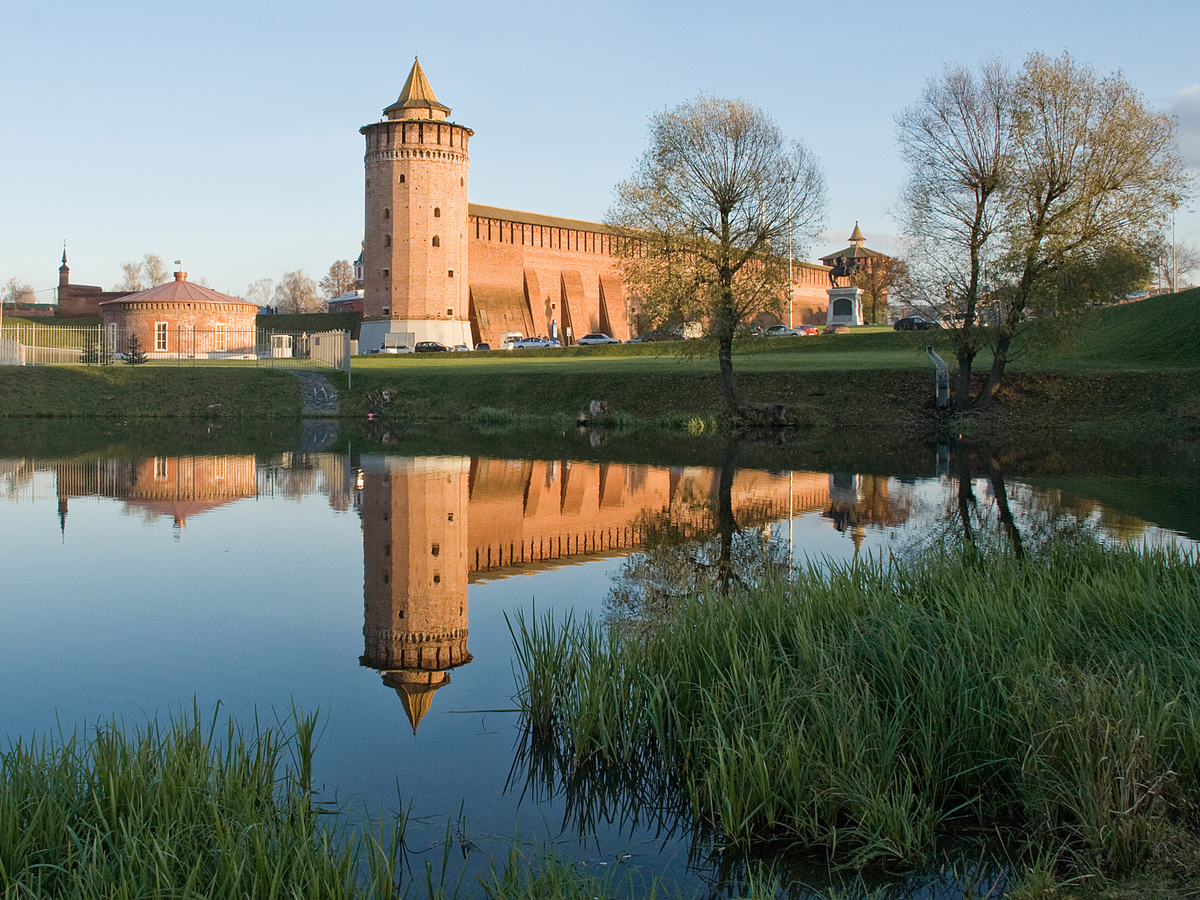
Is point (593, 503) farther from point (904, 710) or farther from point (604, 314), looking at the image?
point (604, 314)

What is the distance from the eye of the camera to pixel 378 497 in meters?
13.4

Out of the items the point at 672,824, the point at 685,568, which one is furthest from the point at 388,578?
the point at 672,824

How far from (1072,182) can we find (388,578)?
19.2 meters

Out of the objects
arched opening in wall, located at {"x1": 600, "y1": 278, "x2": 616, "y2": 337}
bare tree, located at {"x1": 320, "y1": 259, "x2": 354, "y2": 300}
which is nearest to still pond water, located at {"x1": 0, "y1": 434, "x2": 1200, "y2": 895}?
arched opening in wall, located at {"x1": 600, "y1": 278, "x2": 616, "y2": 337}

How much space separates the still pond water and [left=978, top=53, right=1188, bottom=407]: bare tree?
24.0 ft

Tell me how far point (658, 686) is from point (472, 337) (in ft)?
193

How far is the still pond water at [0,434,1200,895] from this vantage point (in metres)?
4.55

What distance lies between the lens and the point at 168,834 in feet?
10.3

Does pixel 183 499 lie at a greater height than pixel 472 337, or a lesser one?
lesser

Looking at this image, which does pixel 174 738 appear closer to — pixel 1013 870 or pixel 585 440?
pixel 1013 870

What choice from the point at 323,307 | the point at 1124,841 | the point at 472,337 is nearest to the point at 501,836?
the point at 1124,841

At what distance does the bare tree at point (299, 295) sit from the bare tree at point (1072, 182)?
9293 cm

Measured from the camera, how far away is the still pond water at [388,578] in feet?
14.9

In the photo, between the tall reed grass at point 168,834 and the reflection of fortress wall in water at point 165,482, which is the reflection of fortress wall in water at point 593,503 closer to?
the reflection of fortress wall in water at point 165,482
